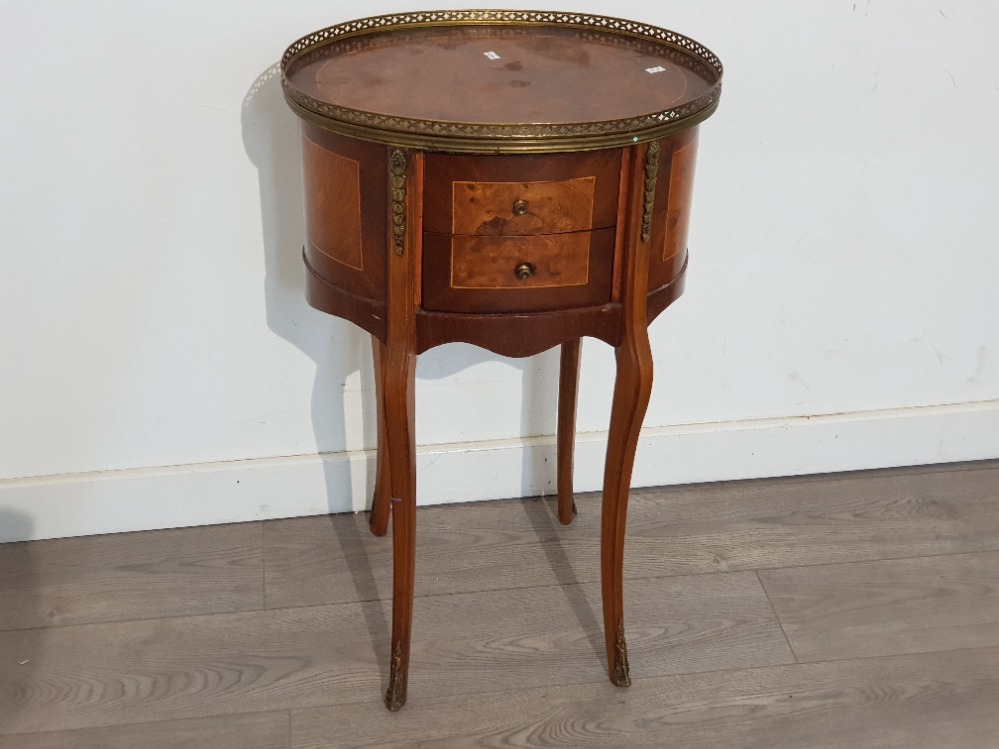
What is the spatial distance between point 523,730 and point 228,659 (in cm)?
52

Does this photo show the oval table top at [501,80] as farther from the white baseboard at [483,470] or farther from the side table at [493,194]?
the white baseboard at [483,470]

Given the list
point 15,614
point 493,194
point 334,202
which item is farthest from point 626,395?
point 15,614

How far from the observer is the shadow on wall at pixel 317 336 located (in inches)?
81.7

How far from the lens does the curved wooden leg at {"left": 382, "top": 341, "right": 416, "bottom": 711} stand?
170cm

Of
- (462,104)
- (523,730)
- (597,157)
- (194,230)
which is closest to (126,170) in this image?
(194,230)

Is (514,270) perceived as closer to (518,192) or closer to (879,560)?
(518,192)

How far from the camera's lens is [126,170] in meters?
2.08

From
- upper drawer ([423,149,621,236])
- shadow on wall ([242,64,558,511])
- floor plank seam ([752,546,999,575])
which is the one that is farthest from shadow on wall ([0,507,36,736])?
floor plank seam ([752,546,999,575])

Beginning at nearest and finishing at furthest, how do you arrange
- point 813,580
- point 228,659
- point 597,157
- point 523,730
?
1. point 597,157
2. point 523,730
3. point 228,659
4. point 813,580

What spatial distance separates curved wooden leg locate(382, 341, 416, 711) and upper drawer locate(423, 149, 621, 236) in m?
0.21

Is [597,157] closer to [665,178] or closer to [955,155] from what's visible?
[665,178]

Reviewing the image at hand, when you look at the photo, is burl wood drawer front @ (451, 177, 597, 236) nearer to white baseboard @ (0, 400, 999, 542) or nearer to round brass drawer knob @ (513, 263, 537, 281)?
round brass drawer knob @ (513, 263, 537, 281)

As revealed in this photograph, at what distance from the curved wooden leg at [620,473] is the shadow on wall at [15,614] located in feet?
3.12

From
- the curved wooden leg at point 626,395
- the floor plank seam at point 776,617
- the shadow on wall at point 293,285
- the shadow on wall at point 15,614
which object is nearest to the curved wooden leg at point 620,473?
the curved wooden leg at point 626,395
